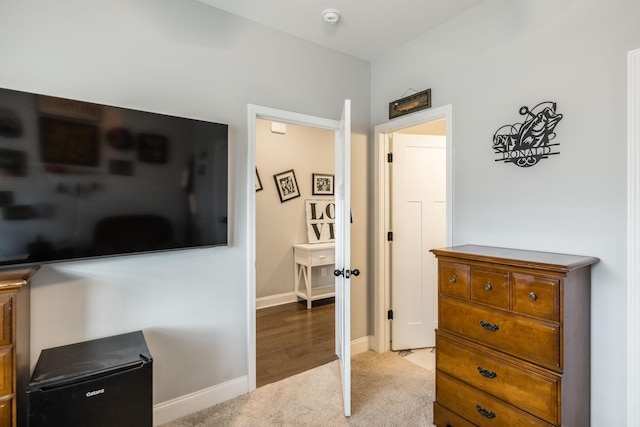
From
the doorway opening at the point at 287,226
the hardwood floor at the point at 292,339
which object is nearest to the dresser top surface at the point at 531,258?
the hardwood floor at the point at 292,339

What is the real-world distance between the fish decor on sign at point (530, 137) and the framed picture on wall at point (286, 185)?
2919 millimetres

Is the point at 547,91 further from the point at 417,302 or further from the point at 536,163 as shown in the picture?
the point at 417,302

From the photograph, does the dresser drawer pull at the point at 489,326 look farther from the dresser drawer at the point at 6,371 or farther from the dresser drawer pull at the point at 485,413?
the dresser drawer at the point at 6,371

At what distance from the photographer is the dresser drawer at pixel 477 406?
164 cm

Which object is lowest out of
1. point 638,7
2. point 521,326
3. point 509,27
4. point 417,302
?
point 417,302

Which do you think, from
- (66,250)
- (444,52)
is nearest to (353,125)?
(444,52)

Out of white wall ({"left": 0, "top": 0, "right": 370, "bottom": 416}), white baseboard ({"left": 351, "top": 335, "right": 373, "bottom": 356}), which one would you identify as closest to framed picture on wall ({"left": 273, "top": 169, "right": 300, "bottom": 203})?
white wall ({"left": 0, "top": 0, "right": 370, "bottom": 416})

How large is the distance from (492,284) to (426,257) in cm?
143

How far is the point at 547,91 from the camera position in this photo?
75.5 inches

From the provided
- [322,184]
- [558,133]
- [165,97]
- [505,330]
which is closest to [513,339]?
[505,330]

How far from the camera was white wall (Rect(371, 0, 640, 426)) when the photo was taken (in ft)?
5.48

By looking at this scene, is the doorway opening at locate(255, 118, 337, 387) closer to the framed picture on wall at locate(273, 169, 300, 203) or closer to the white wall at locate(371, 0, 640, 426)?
the framed picture on wall at locate(273, 169, 300, 203)

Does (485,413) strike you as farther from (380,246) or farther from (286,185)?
(286,185)

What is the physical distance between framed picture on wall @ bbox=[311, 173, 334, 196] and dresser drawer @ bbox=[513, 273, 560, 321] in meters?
3.45
